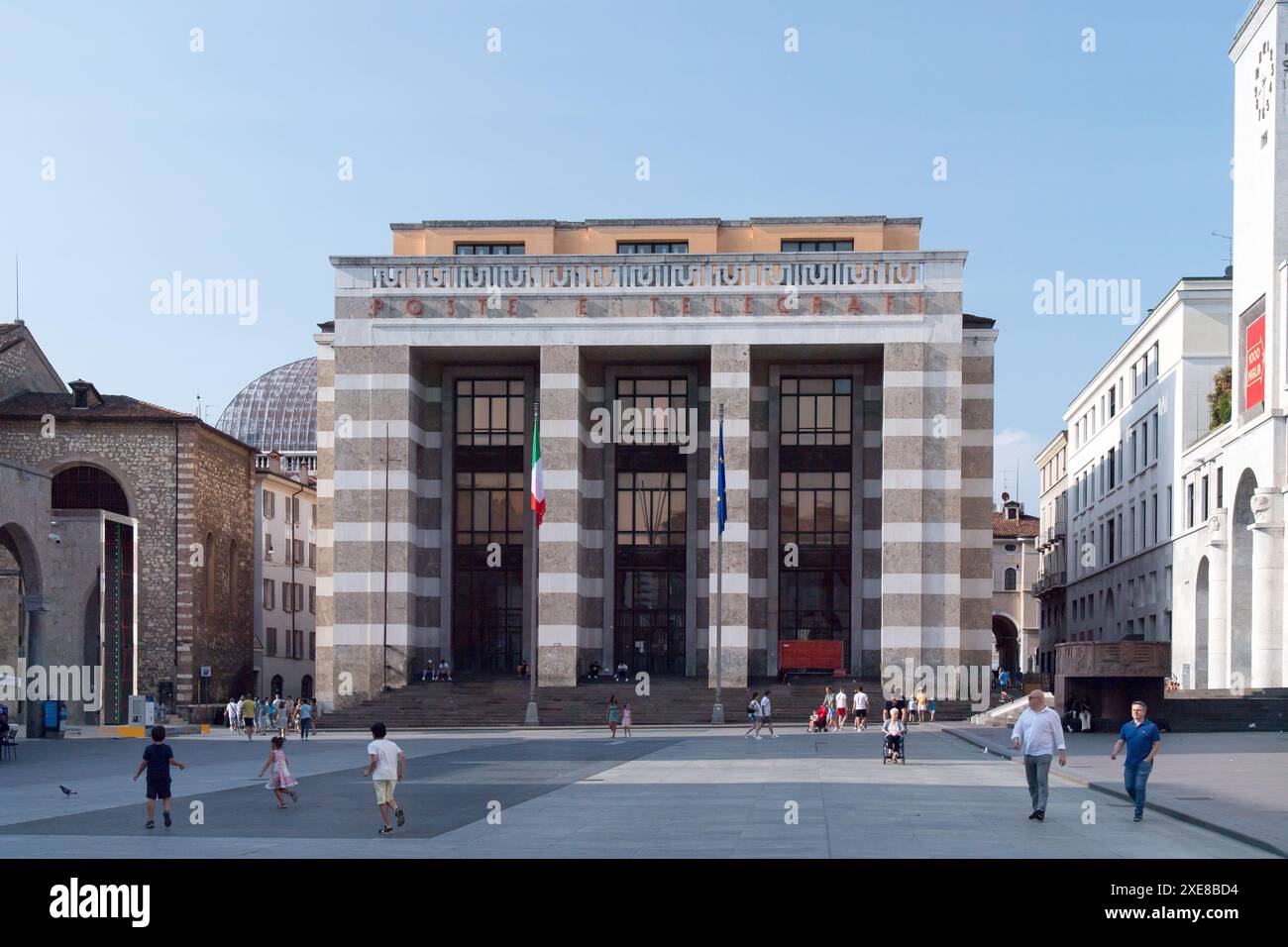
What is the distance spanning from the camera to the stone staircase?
62.4 meters

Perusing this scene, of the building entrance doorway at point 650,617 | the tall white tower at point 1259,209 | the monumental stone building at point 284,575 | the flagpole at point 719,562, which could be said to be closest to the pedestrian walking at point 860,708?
the flagpole at point 719,562

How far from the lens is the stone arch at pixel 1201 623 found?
228 feet

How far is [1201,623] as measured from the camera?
7006 cm

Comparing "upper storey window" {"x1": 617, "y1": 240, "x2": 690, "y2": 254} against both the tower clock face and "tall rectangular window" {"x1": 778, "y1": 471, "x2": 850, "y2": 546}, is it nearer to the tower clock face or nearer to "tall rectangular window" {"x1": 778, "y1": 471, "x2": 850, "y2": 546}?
"tall rectangular window" {"x1": 778, "y1": 471, "x2": 850, "y2": 546}

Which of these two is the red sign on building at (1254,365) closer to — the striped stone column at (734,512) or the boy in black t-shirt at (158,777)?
the striped stone column at (734,512)

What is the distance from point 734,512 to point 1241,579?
20.6 m

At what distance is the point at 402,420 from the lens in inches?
2650

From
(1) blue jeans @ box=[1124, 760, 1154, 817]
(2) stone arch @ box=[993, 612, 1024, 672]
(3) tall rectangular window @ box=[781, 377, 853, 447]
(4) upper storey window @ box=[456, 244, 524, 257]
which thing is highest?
(4) upper storey window @ box=[456, 244, 524, 257]

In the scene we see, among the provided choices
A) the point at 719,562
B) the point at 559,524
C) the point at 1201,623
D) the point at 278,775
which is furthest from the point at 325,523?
the point at 278,775

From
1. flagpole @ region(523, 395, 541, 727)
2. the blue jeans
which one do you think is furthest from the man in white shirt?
flagpole @ region(523, 395, 541, 727)

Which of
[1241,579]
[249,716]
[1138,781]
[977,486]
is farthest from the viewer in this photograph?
[977,486]

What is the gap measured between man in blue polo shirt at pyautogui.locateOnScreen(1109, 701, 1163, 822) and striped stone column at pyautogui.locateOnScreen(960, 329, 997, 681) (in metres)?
45.4

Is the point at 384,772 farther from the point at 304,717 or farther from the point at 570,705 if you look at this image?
the point at 570,705
